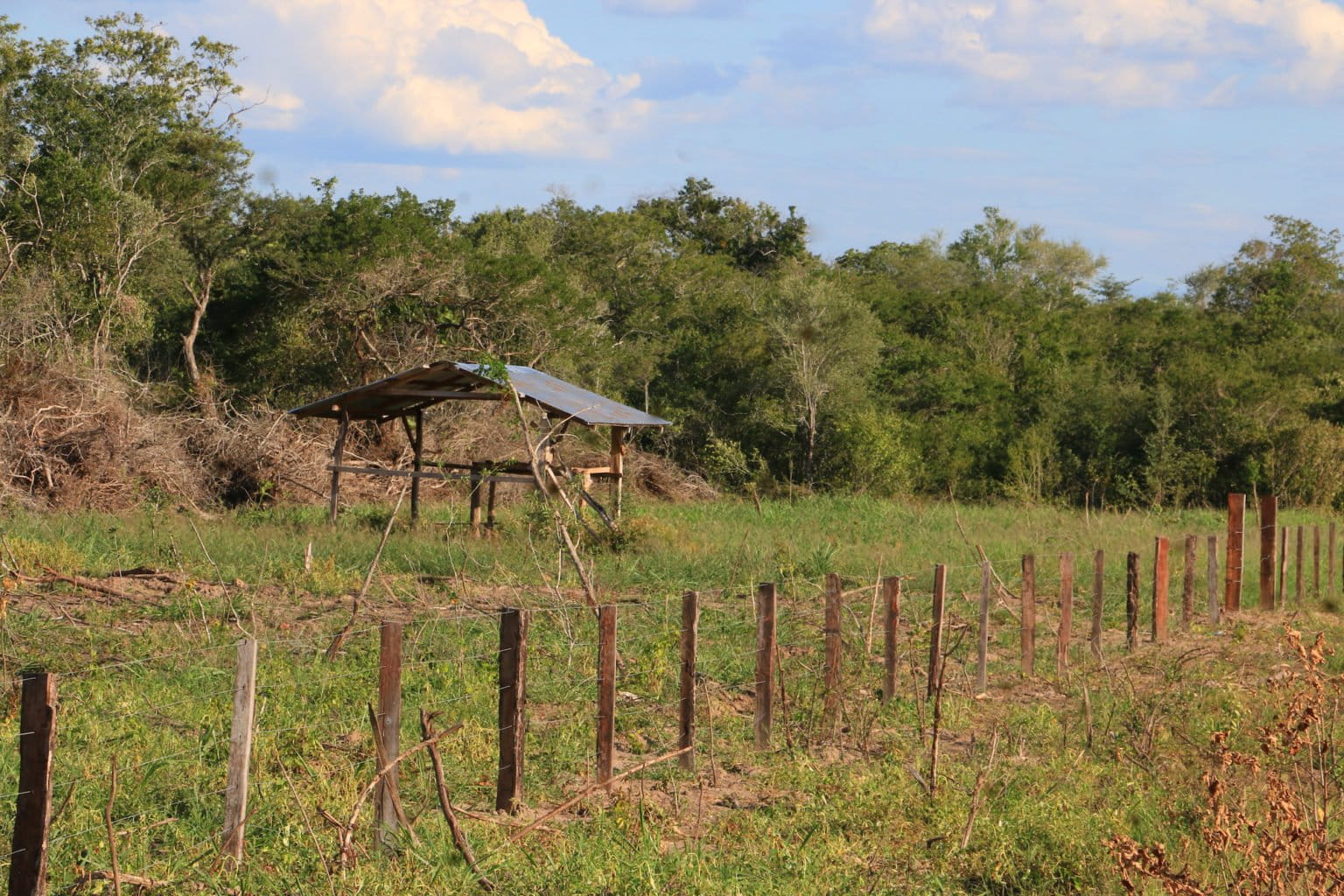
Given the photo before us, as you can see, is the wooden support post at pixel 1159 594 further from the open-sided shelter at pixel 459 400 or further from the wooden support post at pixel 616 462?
the wooden support post at pixel 616 462

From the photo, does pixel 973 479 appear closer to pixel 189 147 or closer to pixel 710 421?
pixel 710 421

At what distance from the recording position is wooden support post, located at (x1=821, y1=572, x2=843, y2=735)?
761cm

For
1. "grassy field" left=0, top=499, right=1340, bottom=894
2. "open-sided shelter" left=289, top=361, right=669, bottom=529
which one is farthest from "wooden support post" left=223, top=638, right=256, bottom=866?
"open-sided shelter" left=289, top=361, right=669, bottom=529

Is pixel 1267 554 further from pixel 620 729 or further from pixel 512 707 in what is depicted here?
pixel 512 707

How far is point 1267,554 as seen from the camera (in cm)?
1348

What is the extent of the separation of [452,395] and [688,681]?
437 inches

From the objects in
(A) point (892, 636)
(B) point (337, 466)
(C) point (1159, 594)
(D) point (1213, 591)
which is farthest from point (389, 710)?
A: (B) point (337, 466)

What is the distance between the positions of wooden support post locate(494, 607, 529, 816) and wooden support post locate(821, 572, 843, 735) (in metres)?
2.40

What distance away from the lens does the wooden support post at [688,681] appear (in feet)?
22.0

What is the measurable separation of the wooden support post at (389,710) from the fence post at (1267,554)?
10803 mm

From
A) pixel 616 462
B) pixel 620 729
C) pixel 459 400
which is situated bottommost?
pixel 620 729

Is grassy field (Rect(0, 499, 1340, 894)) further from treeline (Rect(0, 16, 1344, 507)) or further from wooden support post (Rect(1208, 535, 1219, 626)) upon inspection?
treeline (Rect(0, 16, 1344, 507))

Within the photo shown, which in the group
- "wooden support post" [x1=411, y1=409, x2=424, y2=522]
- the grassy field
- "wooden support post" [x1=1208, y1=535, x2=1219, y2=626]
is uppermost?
"wooden support post" [x1=411, y1=409, x2=424, y2=522]

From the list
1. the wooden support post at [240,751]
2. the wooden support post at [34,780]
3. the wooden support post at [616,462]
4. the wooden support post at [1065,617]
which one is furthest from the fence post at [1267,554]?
the wooden support post at [34,780]
